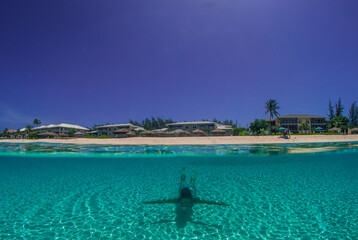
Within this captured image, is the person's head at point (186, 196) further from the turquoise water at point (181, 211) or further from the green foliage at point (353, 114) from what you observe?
the green foliage at point (353, 114)

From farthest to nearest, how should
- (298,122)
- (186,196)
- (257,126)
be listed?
(298,122)
(257,126)
(186,196)

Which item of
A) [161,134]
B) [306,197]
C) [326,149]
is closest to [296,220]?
[306,197]

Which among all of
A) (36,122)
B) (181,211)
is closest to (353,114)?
(181,211)

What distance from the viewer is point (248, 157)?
75.2ft

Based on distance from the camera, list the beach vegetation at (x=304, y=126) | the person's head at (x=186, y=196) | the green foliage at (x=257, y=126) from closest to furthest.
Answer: the person's head at (x=186, y=196) → the green foliage at (x=257, y=126) → the beach vegetation at (x=304, y=126)

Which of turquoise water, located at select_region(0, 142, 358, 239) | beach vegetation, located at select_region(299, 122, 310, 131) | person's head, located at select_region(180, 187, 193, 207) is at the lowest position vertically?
turquoise water, located at select_region(0, 142, 358, 239)

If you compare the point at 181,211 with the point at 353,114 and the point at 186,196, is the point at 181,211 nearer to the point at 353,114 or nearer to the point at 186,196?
the point at 186,196

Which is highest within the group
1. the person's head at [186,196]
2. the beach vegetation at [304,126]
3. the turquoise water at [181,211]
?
the beach vegetation at [304,126]

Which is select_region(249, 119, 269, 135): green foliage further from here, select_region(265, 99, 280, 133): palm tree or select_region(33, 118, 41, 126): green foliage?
select_region(33, 118, 41, 126): green foliage

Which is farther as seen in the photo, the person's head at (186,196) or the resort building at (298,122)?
the resort building at (298,122)

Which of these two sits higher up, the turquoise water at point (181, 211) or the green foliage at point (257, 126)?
the green foliage at point (257, 126)

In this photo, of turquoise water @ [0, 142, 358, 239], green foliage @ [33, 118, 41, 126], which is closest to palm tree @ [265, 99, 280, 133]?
turquoise water @ [0, 142, 358, 239]

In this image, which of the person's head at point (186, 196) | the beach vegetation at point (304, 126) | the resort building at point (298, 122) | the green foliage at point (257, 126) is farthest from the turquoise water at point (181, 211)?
the resort building at point (298, 122)

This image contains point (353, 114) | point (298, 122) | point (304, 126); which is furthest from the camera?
point (353, 114)
